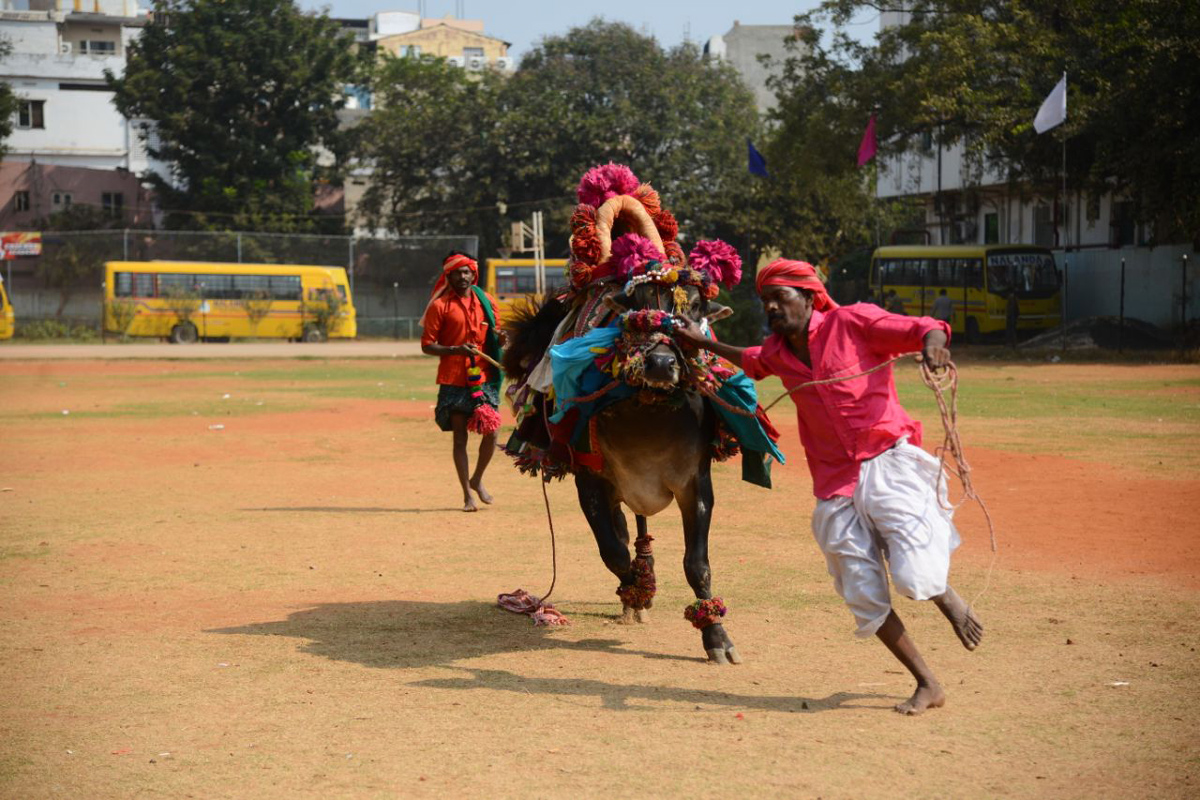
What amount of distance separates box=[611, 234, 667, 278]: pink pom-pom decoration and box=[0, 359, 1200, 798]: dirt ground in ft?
6.50

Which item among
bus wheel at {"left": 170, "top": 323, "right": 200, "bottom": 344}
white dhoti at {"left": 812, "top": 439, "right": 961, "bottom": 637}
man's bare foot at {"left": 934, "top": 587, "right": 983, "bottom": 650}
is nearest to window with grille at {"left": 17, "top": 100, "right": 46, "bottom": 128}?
bus wheel at {"left": 170, "top": 323, "right": 200, "bottom": 344}

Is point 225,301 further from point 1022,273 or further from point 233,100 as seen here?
point 1022,273

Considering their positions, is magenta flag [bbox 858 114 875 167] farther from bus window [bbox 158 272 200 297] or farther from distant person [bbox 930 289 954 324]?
bus window [bbox 158 272 200 297]

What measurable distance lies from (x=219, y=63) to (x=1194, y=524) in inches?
1905

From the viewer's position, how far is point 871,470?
18.7 feet

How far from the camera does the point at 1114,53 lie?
30.1 metres

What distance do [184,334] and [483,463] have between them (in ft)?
112

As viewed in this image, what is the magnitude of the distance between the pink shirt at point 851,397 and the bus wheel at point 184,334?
4030 cm

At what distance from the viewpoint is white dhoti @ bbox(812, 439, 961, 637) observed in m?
5.54

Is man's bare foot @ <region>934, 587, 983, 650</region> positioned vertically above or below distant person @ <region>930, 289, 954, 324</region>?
below

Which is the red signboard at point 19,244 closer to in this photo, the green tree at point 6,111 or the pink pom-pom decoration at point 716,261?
the green tree at point 6,111

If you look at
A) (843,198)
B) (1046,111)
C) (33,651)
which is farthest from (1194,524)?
(843,198)

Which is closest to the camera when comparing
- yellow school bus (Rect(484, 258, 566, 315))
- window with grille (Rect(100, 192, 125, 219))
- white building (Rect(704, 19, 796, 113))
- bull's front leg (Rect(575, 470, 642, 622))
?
bull's front leg (Rect(575, 470, 642, 622))

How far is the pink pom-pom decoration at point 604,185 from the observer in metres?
8.27
